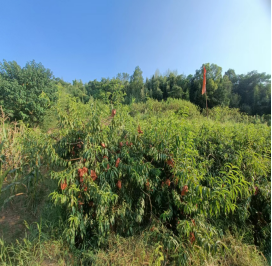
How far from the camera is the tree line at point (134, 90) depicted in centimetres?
405

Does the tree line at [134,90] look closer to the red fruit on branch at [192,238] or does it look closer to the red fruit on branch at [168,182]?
the red fruit on branch at [168,182]

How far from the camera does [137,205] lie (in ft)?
5.95

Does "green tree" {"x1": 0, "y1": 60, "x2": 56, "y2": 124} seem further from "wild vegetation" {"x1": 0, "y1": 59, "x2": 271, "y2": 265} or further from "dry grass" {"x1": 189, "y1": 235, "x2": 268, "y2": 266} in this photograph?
"dry grass" {"x1": 189, "y1": 235, "x2": 268, "y2": 266}

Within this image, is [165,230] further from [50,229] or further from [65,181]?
[50,229]

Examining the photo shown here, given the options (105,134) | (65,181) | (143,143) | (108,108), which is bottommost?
(65,181)

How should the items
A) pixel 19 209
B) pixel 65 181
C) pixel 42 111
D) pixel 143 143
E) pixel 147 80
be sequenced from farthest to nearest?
1. pixel 147 80
2. pixel 42 111
3. pixel 19 209
4. pixel 143 143
5. pixel 65 181

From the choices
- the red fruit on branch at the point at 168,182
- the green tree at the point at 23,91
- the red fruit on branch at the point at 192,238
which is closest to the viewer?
the red fruit on branch at the point at 192,238

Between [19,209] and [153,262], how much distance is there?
2.69m

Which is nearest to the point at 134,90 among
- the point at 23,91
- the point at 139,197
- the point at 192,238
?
the point at 23,91

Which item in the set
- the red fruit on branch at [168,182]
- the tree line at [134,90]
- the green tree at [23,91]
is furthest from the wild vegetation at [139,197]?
the green tree at [23,91]

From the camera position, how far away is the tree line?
4.05 metres

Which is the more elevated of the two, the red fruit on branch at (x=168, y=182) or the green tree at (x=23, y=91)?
the green tree at (x=23, y=91)

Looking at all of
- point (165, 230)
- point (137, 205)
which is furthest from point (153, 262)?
point (137, 205)

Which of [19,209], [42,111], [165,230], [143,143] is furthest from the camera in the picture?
[42,111]
